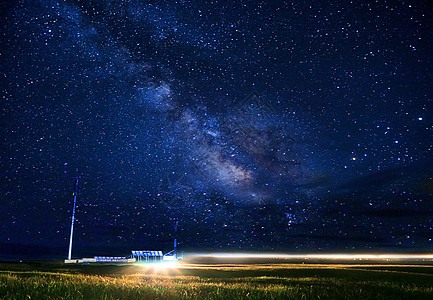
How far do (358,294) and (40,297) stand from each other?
936cm

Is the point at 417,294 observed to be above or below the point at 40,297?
below

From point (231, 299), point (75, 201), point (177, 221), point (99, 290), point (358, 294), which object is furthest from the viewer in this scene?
point (177, 221)

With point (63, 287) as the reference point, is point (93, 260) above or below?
below

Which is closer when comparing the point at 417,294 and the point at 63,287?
the point at 63,287

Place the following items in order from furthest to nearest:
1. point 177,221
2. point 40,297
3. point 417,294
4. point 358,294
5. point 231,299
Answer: point 177,221 → point 417,294 → point 358,294 → point 231,299 → point 40,297

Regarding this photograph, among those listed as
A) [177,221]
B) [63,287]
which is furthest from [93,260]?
[63,287]

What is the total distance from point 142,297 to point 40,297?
2.47 m

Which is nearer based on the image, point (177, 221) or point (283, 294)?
point (283, 294)

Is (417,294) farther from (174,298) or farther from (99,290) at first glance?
(99,290)

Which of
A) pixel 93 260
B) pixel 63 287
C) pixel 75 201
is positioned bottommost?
pixel 93 260

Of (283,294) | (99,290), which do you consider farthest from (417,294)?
(99,290)

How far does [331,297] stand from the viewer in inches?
360

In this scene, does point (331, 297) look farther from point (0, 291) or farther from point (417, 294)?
point (0, 291)

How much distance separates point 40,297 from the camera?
298 inches
